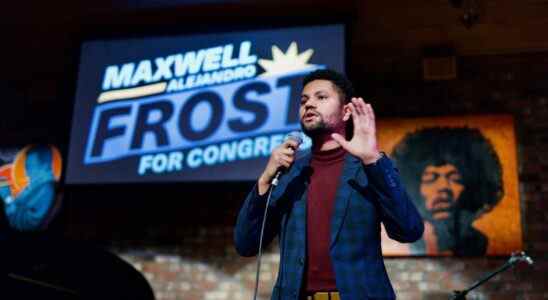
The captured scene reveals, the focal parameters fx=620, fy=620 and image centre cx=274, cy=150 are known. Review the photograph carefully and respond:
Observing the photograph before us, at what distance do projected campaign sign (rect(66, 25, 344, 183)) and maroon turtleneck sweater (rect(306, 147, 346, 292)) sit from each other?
6.83 ft

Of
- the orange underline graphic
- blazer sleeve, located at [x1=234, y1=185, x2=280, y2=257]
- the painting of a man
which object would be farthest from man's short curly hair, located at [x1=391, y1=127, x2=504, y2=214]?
blazer sleeve, located at [x1=234, y1=185, x2=280, y2=257]

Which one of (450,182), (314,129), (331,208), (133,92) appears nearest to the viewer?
(331,208)

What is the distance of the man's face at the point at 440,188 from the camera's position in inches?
158

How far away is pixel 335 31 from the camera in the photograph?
13.8 ft

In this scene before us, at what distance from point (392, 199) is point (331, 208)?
188mm

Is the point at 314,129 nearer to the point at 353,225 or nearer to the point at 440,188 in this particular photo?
the point at 353,225

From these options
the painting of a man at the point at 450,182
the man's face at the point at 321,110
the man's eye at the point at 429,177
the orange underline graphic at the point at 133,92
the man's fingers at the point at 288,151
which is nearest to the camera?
the man's fingers at the point at 288,151

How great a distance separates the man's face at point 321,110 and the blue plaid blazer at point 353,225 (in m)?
0.12

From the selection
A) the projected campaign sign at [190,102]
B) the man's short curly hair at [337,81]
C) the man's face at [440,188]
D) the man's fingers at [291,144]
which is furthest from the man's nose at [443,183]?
the man's fingers at [291,144]

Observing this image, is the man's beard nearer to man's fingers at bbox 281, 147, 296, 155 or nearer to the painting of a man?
man's fingers at bbox 281, 147, 296, 155

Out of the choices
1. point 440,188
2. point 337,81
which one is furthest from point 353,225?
point 440,188

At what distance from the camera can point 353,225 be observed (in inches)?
67.1

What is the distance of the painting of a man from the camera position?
3.96 m

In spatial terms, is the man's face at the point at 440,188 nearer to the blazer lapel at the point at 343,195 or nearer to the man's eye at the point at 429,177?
the man's eye at the point at 429,177
